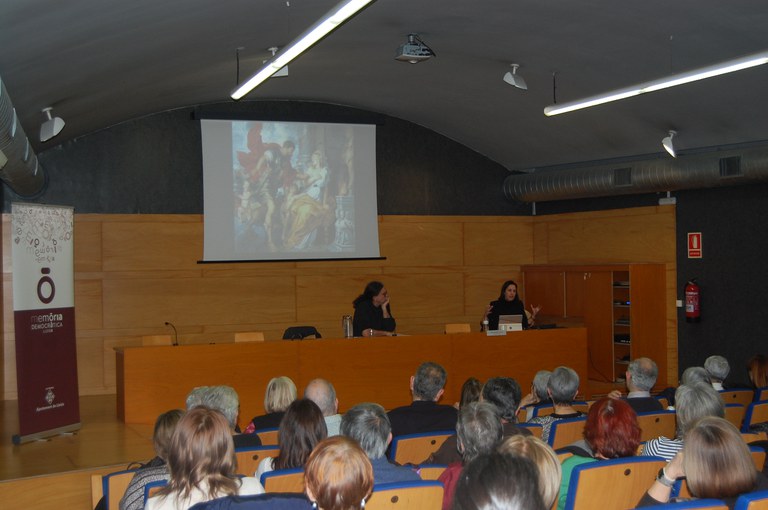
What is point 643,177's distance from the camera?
1009cm

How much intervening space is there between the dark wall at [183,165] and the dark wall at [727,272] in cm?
335

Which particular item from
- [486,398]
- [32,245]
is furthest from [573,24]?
[32,245]

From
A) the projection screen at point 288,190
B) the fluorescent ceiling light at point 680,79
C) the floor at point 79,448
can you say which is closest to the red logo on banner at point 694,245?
the fluorescent ceiling light at point 680,79

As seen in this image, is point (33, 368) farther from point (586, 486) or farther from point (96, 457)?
point (586, 486)

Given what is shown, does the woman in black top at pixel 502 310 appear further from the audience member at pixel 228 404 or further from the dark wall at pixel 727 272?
the audience member at pixel 228 404

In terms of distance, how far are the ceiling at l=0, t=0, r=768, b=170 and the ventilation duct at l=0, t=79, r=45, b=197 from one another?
29 cm

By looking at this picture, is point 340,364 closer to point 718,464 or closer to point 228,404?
point 228,404

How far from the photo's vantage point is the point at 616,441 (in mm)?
3559

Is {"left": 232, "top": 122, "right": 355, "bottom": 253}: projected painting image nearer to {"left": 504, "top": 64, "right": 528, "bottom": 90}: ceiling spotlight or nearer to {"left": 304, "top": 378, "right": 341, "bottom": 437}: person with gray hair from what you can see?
{"left": 504, "top": 64, "right": 528, "bottom": 90}: ceiling spotlight

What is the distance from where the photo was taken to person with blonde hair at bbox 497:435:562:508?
2.62 metres

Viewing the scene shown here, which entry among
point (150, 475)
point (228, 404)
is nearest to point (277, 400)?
point (228, 404)

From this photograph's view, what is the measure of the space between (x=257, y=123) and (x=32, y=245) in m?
4.22

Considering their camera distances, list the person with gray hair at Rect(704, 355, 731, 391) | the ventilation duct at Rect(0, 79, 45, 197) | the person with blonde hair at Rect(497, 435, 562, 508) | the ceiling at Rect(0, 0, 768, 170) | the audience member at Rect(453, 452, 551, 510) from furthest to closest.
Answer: the person with gray hair at Rect(704, 355, 731, 391)
the ceiling at Rect(0, 0, 768, 170)
the ventilation duct at Rect(0, 79, 45, 197)
the person with blonde hair at Rect(497, 435, 562, 508)
the audience member at Rect(453, 452, 551, 510)

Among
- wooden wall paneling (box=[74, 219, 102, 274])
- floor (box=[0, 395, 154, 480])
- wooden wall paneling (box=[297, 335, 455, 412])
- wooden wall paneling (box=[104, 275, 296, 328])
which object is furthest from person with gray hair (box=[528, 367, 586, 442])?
wooden wall paneling (box=[74, 219, 102, 274])
